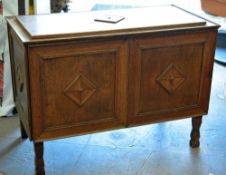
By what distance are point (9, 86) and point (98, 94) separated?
35.4 inches

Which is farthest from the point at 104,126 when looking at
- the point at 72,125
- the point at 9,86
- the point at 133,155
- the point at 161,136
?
the point at 9,86

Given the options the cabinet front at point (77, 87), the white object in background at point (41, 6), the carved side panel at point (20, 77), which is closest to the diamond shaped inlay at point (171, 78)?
the cabinet front at point (77, 87)

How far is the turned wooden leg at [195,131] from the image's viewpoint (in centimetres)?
252

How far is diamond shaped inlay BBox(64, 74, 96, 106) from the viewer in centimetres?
212

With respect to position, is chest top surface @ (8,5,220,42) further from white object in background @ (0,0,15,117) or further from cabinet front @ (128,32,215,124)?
white object in background @ (0,0,15,117)

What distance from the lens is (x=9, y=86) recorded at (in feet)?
9.43

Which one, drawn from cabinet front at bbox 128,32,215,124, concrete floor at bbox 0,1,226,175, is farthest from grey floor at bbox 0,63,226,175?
cabinet front at bbox 128,32,215,124

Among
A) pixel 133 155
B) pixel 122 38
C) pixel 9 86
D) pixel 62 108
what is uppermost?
pixel 122 38

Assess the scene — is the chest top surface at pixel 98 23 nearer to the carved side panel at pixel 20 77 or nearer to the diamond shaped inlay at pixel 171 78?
the carved side panel at pixel 20 77

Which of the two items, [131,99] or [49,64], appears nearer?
[49,64]

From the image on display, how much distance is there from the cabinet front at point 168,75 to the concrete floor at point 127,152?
25 cm

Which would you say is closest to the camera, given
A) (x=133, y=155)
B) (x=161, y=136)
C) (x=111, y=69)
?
(x=111, y=69)

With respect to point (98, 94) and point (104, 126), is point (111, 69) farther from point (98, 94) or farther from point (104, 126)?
point (104, 126)

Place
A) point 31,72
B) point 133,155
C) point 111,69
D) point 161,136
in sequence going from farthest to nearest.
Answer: point 161,136 → point 133,155 → point 111,69 → point 31,72
